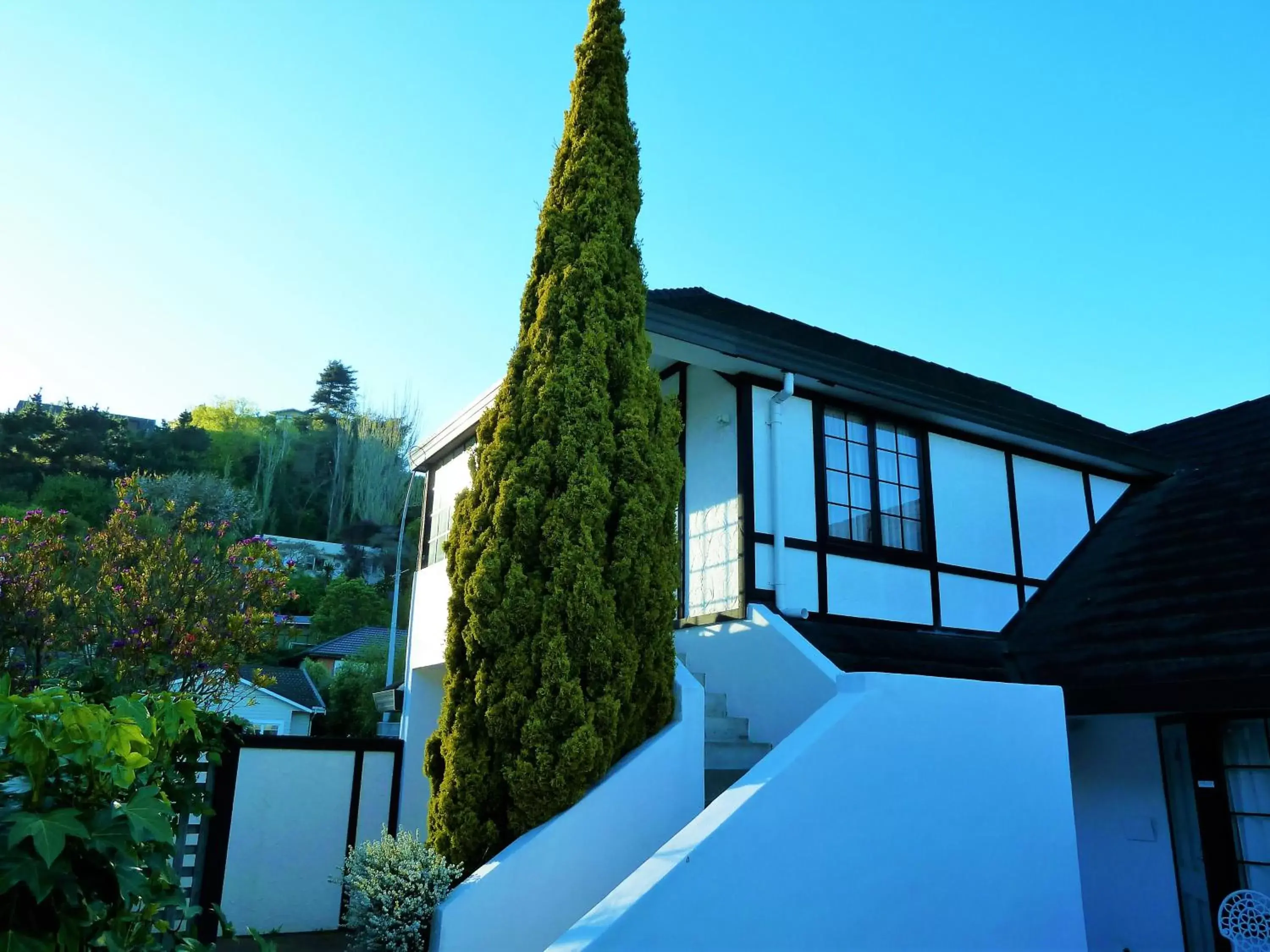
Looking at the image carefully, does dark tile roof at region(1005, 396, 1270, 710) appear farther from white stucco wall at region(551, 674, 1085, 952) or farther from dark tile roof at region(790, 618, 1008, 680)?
white stucco wall at region(551, 674, 1085, 952)

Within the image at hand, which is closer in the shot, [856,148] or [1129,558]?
[1129,558]

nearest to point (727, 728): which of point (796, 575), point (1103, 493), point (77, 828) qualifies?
point (796, 575)

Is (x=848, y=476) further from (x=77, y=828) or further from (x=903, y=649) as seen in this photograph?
(x=77, y=828)

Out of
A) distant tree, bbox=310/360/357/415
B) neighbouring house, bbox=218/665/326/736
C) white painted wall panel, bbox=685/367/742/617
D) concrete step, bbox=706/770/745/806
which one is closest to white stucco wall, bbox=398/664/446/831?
concrete step, bbox=706/770/745/806

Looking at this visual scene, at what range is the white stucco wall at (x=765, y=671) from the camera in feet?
21.6

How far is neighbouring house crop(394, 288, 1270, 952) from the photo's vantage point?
4.57 m

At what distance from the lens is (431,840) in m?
5.12

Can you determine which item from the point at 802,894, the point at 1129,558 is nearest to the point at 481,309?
the point at 802,894

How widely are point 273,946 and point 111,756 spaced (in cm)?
89

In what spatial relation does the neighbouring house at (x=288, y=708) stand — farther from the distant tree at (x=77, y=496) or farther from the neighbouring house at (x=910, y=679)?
the neighbouring house at (x=910, y=679)

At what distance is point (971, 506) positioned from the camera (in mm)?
9078

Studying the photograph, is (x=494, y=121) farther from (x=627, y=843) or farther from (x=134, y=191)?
(x=627, y=843)

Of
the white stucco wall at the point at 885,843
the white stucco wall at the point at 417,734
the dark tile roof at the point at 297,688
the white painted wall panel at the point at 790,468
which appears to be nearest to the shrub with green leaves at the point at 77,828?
the white stucco wall at the point at 885,843

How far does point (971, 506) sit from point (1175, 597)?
6.99 ft
